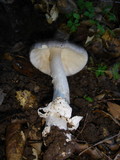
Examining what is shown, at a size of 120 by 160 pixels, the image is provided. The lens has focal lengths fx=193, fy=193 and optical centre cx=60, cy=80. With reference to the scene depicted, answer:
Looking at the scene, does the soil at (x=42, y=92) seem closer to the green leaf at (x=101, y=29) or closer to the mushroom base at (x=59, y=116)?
the mushroom base at (x=59, y=116)

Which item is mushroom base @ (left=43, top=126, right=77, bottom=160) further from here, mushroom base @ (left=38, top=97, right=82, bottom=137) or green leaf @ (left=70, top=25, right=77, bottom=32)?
green leaf @ (left=70, top=25, right=77, bottom=32)

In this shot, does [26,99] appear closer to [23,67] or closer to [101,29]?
[23,67]

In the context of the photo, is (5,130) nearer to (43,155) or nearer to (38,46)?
(43,155)

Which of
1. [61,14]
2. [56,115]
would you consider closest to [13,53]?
[61,14]

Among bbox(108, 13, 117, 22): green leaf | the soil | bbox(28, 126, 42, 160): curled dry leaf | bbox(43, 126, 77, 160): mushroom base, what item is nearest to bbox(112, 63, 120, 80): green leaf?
the soil

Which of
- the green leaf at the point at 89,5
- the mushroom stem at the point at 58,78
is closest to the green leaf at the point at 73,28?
the green leaf at the point at 89,5

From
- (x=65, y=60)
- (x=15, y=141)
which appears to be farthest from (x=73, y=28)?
(x=15, y=141)
